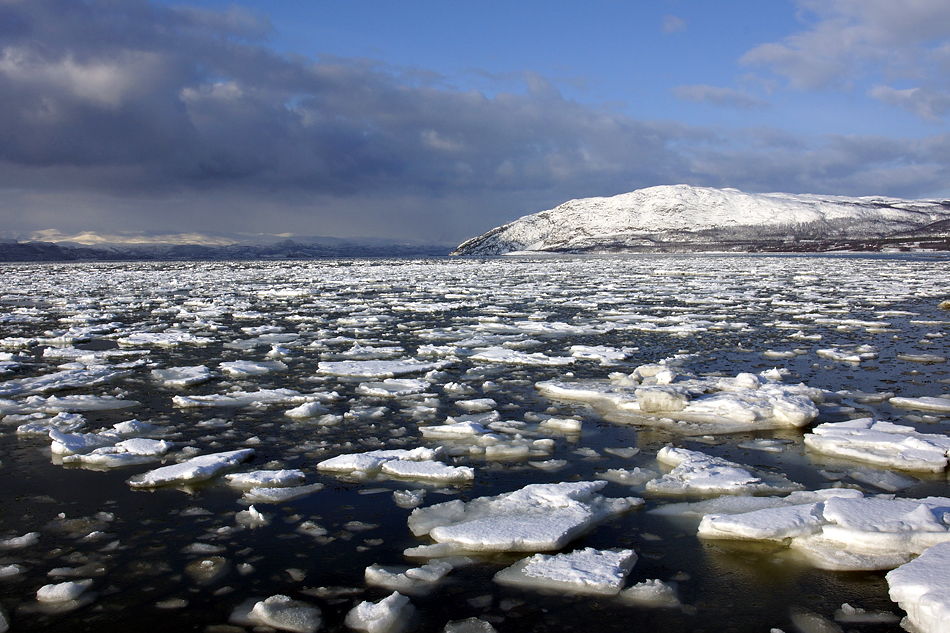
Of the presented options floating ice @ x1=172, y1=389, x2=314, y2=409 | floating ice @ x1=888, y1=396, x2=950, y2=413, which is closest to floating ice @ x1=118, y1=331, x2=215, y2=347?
floating ice @ x1=172, y1=389, x2=314, y2=409

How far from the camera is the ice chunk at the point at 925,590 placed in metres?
2.12

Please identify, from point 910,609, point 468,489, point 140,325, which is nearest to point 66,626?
point 468,489

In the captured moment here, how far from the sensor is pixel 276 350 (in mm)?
7770

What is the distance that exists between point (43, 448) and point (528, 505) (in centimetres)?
345

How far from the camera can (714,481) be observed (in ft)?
11.5

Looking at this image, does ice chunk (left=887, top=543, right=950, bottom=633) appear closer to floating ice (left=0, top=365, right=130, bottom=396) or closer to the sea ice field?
the sea ice field

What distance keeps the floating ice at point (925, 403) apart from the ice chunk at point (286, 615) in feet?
16.3

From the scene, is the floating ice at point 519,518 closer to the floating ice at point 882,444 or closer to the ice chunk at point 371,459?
the ice chunk at point 371,459

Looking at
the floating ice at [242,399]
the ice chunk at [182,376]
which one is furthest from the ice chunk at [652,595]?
the ice chunk at [182,376]

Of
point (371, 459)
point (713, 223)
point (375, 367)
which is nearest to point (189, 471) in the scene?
point (371, 459)

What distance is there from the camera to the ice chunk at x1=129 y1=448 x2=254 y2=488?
365 cm

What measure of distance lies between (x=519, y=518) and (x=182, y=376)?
4.70 m

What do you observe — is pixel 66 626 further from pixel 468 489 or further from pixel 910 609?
pixel 910 609

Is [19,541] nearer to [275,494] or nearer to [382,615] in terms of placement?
[275,494]
